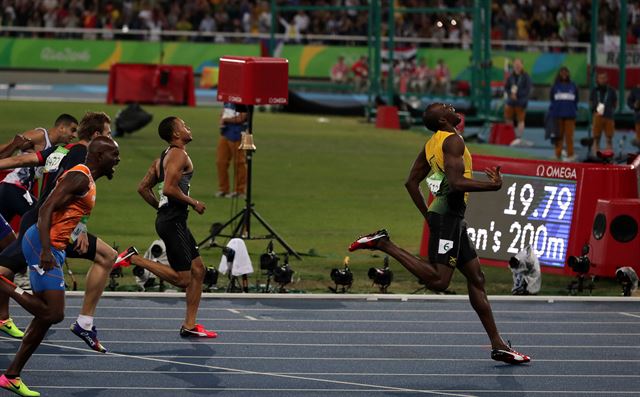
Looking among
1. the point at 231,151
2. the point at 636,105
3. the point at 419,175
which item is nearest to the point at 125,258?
the point at 419,175

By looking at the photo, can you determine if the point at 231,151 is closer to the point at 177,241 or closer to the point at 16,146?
the point at 16,146

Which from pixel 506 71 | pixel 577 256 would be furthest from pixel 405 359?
pixel 506 71

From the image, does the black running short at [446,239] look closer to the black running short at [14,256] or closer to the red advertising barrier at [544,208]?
the black running short at [14,256]

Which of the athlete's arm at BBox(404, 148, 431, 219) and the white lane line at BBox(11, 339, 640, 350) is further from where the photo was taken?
the white lane line at BBox(11, 339, 640, 350)

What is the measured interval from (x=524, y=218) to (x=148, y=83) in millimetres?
24515

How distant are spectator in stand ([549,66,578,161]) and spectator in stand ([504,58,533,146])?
8.69 ft

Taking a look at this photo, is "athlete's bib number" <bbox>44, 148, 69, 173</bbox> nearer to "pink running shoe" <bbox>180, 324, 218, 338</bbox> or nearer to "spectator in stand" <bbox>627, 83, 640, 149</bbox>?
"pink running shoe" <bbox>180, 324, 218, 338</bbox>

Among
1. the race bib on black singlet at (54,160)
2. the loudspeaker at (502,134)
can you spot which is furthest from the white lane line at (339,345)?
the loudspeaker at (502,134)

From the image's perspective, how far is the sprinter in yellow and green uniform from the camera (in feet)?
35.9

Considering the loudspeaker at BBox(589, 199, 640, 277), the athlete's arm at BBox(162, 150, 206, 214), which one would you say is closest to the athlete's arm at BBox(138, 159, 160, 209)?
the athlete's arm at BBox(162, 150, 206, 214)

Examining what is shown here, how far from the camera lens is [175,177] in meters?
11.6

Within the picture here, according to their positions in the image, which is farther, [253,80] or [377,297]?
[253,80]

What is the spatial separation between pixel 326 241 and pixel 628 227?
4.15 meters

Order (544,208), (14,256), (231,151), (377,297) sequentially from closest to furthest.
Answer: (14,256) < (377,297) < (544,208) < (231,151)
